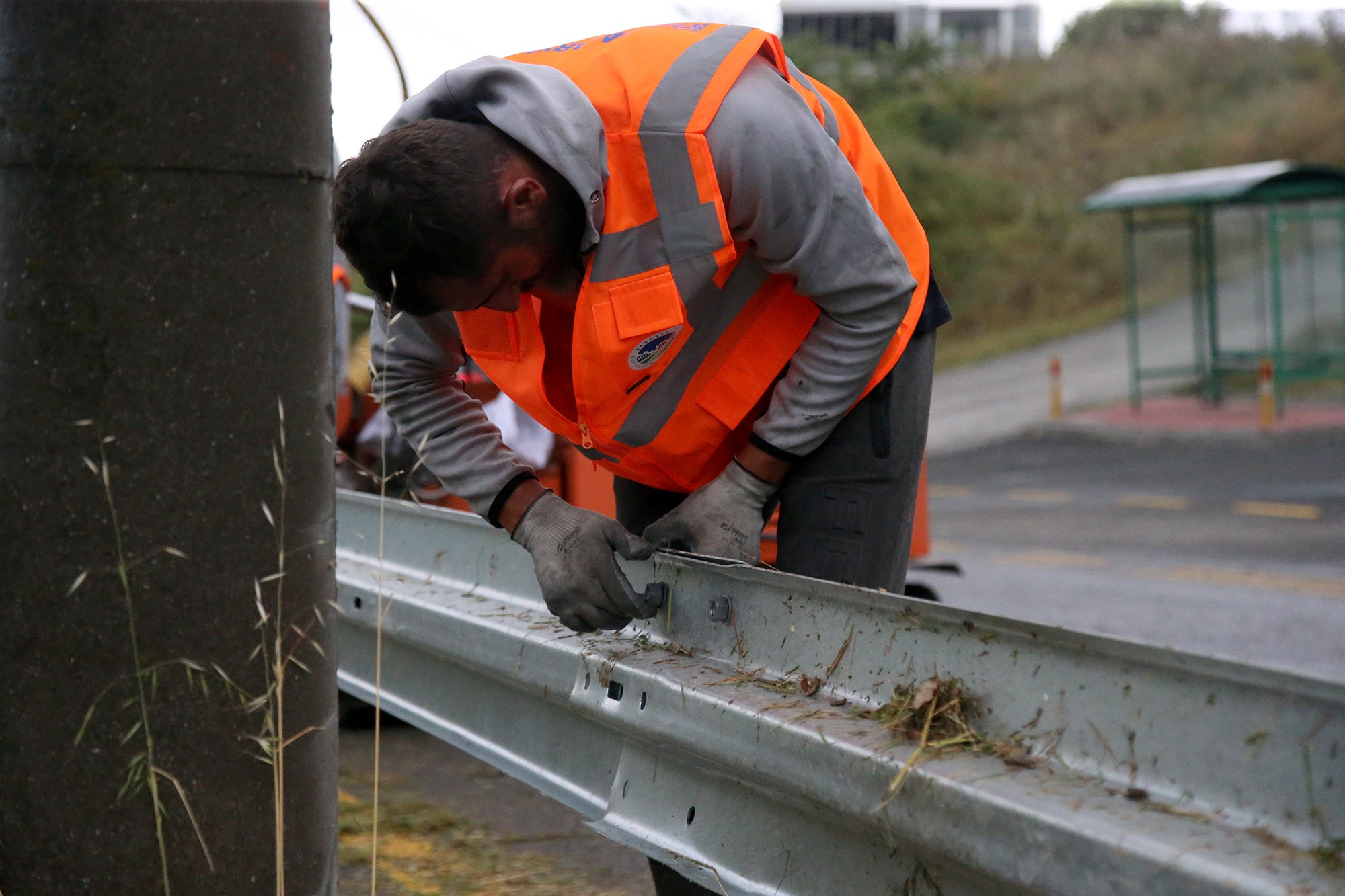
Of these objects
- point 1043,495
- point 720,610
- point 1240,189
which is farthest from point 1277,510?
point 720,610

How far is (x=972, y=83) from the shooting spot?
3788 cm

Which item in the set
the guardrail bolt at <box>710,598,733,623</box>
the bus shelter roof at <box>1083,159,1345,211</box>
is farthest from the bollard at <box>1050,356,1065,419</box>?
the guardrail bolt at <box>710,598,733,623</box>

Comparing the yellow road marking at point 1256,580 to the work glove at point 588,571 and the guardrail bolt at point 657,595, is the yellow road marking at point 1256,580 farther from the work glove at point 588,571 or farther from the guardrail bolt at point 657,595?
the guardrail bolt at point 657,595

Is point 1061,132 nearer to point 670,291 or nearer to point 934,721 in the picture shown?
point 670,291

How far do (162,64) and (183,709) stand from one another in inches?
32.1

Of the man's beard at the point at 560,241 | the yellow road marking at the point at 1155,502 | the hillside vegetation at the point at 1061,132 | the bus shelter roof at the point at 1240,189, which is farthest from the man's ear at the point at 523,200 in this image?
the hillside vegetation at the point at 1061,132

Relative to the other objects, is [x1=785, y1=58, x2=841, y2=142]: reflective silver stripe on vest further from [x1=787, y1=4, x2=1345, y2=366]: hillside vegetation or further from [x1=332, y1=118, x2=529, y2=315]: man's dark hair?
[x1=787, y1=4, x2=1345, y2=366]: hillside vegetation

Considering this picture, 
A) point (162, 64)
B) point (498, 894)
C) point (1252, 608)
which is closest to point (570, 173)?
point (162, 64)

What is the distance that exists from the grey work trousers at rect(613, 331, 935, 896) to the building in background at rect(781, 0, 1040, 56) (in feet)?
133

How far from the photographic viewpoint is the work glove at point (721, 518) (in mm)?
2475

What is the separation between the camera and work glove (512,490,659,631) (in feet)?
7.11

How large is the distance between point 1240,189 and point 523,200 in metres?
17.3

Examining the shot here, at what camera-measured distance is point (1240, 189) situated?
686 inches

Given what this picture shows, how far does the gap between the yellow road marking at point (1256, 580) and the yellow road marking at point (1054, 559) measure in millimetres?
511
